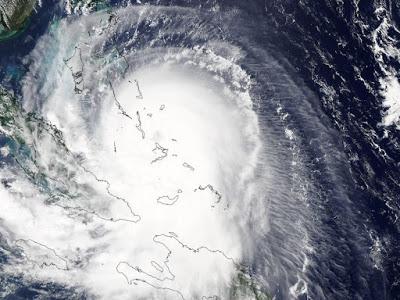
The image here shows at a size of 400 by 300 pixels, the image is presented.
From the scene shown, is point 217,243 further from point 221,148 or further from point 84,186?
point 84,186

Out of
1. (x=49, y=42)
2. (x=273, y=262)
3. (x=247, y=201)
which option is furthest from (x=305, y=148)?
(x=49, y=42)

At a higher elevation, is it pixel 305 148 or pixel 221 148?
pixel 305 148

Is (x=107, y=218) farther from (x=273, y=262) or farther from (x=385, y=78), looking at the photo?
(x=385, y=78)

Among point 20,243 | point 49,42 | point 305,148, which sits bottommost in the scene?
point 20,243

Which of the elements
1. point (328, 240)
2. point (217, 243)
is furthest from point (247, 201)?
point (328, 240)

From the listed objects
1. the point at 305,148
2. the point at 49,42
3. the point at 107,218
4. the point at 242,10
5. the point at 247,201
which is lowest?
the point at 107,218

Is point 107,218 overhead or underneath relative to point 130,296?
overhead
